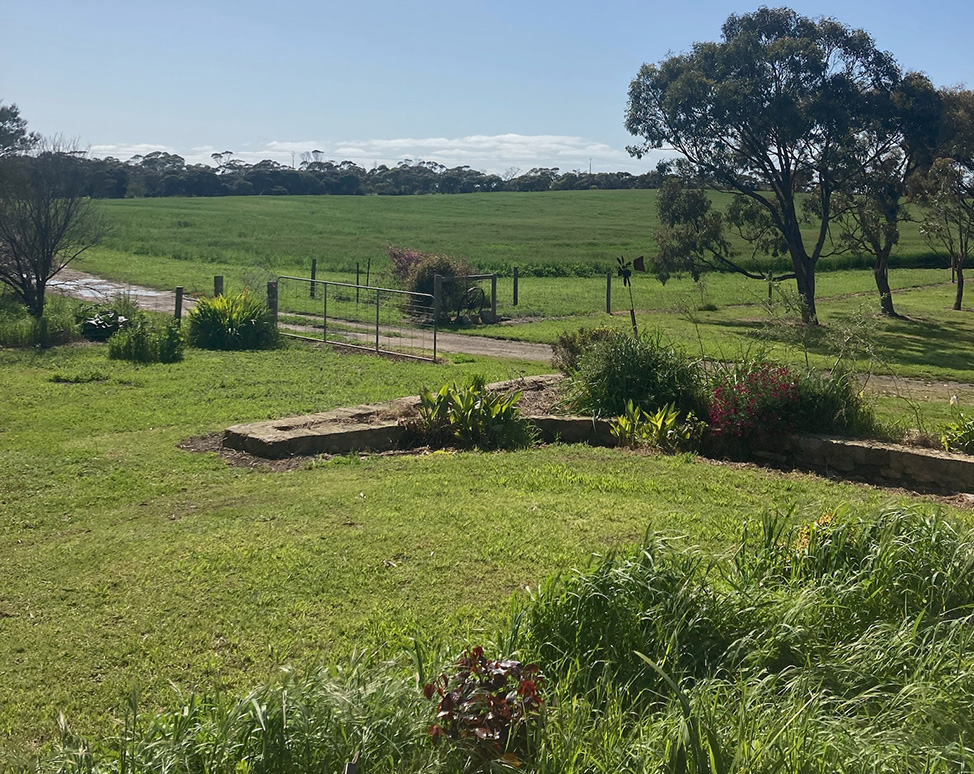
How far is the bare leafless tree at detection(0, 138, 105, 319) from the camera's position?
2111 centimetres

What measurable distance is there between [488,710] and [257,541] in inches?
135

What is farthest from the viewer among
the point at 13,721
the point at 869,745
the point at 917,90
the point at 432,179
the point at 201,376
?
the point at 432,179

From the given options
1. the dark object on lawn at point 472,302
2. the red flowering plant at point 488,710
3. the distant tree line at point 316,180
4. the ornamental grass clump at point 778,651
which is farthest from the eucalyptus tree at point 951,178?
the distant tree line at point 316,180

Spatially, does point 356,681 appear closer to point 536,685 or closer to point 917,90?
point 536,685

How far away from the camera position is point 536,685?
3781 millimetres

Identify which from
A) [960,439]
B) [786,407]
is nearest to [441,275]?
[786,407]

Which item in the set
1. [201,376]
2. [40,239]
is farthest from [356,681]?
[40,239]

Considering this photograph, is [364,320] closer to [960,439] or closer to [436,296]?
[436,296]

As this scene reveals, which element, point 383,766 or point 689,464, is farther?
point 689,464

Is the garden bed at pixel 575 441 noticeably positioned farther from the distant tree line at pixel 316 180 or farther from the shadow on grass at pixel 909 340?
the distant tree line at pixel 316 180

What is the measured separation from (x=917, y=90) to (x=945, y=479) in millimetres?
20338

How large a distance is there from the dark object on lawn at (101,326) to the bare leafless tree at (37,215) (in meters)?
2.55

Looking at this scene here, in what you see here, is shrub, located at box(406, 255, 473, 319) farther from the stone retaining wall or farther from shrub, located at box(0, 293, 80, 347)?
the stone retaining wall

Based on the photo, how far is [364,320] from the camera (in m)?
23.4
